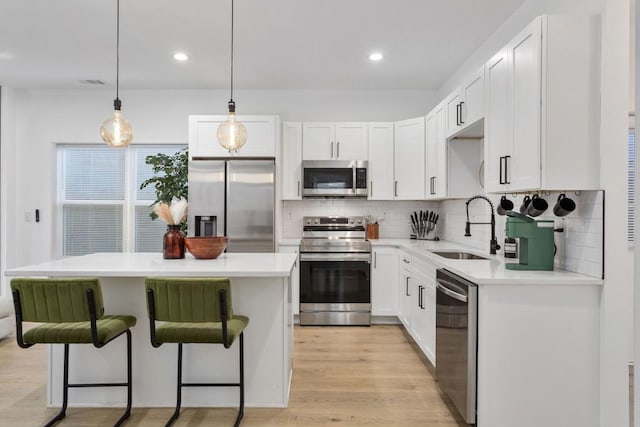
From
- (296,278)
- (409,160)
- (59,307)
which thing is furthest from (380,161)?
(59,307)

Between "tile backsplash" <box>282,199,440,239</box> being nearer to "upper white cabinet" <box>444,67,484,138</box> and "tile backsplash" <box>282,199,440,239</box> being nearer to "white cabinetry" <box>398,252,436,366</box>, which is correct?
"white cabinetry" <box>398,252,436,366</box>

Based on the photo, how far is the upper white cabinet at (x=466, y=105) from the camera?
3.03 meters

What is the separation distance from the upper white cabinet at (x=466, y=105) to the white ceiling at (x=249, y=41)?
0.53m

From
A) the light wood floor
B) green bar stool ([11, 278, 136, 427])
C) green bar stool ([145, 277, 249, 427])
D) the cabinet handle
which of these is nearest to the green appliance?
the cabinet handle

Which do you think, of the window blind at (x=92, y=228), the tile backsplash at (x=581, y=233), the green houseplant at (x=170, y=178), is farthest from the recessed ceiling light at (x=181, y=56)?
the tile backsplash at (x=581, y=233)

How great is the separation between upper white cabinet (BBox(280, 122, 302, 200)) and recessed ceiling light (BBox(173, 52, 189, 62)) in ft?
4.11

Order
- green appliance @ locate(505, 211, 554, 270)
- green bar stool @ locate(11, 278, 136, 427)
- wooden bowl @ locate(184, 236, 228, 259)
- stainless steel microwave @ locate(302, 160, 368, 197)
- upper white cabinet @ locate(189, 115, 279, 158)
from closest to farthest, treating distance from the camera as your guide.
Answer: green bar stool @ locate(11, 278, 136, 427)
green appliance @ locate(505, 211, 554, 270)
wooden bowl @ locate(184, 236, 228, 259)
upper white cabinet @ locate(189, 115, 279, 158)
stainless steel microwave @ locate(302, 160, 368, 197)

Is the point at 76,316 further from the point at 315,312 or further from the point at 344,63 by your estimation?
the point at 344,63

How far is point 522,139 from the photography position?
2.39 metres

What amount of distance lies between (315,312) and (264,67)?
8.66ft

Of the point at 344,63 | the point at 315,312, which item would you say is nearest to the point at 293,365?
the point at 315,312

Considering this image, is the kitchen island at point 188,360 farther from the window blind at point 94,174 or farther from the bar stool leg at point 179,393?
the window blind at point 94,174

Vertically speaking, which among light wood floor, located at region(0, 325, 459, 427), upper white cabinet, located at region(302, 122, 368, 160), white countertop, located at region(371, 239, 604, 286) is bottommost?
light wood floor, located at region(0, 325, 459, 427)

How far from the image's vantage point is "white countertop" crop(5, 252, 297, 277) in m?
2.38
